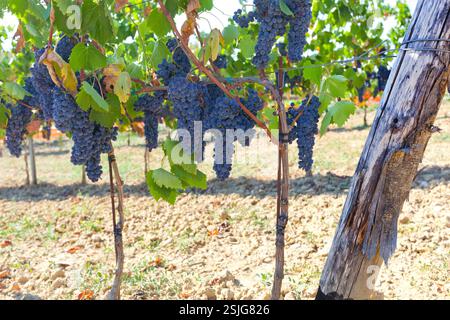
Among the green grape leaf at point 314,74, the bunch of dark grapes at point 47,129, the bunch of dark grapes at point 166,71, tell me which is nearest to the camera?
the bunch of dark grapes at point 166,71

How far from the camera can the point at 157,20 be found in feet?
7.21

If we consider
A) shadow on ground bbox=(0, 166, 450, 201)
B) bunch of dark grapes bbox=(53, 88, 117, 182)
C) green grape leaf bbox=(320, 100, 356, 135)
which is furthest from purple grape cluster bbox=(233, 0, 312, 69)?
shadow on ground bbox=(0, 166, 450, 201)

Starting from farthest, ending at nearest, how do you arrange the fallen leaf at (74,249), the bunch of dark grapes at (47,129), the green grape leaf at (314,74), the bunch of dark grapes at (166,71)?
the bunch of dark grapes at (47,129) → the fallen leaf at (74,249) → the green grape leaf at (314,74) → the bunch of dark grapes at (166,71)

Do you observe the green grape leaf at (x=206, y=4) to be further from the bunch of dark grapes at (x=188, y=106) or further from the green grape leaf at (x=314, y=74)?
the green grape leaf at (x=314, y=74)

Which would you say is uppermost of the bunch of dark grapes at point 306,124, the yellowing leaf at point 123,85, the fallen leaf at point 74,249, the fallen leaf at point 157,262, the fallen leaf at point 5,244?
the yellowing leaf at point 123,85

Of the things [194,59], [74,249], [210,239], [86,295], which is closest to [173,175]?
[194,59]

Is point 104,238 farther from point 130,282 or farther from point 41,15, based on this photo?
point 41,15

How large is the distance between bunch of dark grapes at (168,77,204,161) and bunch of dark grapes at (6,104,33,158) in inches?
56.5

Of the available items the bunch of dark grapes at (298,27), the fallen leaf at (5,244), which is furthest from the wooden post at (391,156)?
the fallen leaf at (5,244)

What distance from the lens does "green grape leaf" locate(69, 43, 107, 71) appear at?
2.17 meters

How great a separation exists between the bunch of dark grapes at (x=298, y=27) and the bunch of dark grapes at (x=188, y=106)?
0.48 metres

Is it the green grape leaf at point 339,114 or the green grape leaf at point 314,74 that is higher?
the green grape leaf at point 314,74

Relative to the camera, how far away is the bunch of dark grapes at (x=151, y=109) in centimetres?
254
